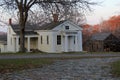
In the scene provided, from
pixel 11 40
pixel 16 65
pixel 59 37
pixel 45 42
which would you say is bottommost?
pixel 16 65

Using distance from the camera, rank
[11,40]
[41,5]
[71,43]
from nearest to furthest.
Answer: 1. [41,5]
2. [71,43]
3. [11,40]

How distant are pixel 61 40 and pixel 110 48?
10124 mm

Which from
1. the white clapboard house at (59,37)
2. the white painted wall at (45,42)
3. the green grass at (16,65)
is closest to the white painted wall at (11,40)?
the white clapboard house at (59,37)

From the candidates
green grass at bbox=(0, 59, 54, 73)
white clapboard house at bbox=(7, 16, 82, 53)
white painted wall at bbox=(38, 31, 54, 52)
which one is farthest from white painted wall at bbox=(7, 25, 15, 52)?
green grass at bbox=(0, 59, 54, 73)

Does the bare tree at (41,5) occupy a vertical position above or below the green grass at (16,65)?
above

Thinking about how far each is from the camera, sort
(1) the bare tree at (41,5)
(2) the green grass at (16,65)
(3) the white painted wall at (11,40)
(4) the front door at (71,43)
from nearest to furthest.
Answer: (2) the green grass at (16,65), (1) the bare tree at (41,5), (4) the front door at (71,43), (3) the white painted wall at (11,40)

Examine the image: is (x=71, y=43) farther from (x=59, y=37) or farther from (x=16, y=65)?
(x=16, y=65)

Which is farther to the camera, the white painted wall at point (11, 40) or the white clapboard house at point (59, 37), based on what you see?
the white painted wall at point (11, 40)

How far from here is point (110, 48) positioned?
5975 cm

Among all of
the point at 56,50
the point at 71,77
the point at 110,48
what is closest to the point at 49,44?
the point at 56,50

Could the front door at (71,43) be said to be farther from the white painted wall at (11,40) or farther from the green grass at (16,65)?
the green grass at (16,65)

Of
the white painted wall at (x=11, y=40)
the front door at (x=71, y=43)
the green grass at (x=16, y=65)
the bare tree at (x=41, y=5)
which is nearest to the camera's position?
the green grass at (x=16, y=65)

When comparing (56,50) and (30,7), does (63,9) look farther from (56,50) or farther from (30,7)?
(56,50)

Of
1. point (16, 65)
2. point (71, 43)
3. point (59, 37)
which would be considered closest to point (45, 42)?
point (59, 37)
